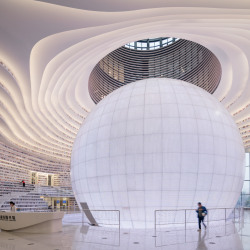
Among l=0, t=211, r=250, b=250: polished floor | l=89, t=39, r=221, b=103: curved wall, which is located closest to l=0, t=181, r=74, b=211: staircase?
l=89, t=39, r=221, b=103: curved wall

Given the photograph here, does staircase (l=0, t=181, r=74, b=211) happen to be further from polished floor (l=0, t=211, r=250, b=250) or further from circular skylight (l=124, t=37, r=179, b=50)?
circular skylight (l=124, t=37, r=179, b=50)

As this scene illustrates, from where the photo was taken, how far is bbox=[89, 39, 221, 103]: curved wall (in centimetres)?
2986

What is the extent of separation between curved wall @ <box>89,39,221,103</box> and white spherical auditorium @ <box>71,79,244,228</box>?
57.0 ft

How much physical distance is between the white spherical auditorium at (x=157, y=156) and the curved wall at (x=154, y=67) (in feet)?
57.0

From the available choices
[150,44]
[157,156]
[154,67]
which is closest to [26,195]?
[154,67]

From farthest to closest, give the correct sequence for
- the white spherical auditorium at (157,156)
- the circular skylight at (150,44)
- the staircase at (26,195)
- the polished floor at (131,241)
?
the circular skylight at (150,44), the staircase at (26,195), the white spherical auditorium at (157,156), the polished floor at (131,241)

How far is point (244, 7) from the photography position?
40.5 ft

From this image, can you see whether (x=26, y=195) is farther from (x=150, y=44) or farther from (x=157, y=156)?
(x=150, y=44)

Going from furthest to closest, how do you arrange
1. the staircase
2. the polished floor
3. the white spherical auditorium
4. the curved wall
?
the curved wall
the staircase
the white spherical auditorium
the polished floor

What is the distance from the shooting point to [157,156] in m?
11.0

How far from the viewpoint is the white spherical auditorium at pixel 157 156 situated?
35.8ft

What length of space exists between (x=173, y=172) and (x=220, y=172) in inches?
81.7

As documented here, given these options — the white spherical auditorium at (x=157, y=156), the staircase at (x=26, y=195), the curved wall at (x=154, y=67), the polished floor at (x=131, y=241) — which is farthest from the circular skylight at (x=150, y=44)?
the polished floor at (x=131, y=241)

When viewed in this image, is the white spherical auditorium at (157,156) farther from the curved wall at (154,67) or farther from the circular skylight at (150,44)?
the circular skylight at (150,44)
